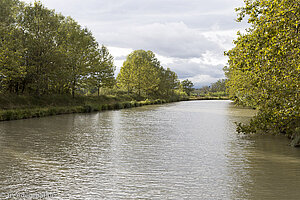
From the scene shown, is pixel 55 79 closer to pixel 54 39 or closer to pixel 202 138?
pixel 54 39

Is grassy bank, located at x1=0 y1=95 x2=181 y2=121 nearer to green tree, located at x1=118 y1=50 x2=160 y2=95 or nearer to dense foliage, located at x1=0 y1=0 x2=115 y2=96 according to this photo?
dense foliage, located at x1=0 y1=0 x2=115 y2=96

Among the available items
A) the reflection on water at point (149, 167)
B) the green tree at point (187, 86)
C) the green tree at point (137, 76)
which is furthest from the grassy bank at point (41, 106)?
the green tree at point (187, 86)

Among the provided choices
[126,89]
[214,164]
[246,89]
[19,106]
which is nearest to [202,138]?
[214,164]

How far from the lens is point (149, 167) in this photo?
34.1ft

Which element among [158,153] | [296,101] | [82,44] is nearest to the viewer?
[296,101]

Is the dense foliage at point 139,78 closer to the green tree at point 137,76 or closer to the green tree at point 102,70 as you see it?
the green tree at point 137,76

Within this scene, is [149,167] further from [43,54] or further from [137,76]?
[137,76]

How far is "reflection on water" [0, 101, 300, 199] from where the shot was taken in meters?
7.91

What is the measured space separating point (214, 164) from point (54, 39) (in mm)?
32652

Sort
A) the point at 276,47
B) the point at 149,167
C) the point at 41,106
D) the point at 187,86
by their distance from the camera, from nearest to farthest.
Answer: the point at 276,47 → the point at 149,167 → the point at 41,106 → the point at 187,86

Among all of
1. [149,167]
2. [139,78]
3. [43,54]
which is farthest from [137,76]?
[149,167]

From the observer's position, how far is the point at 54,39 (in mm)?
37750

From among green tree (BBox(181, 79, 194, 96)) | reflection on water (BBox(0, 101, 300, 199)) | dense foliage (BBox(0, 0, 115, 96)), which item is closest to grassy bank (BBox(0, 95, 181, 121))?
dense foliage (BBox(0, 0, 115, 96))

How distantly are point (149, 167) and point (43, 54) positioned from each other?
29.0 metres
